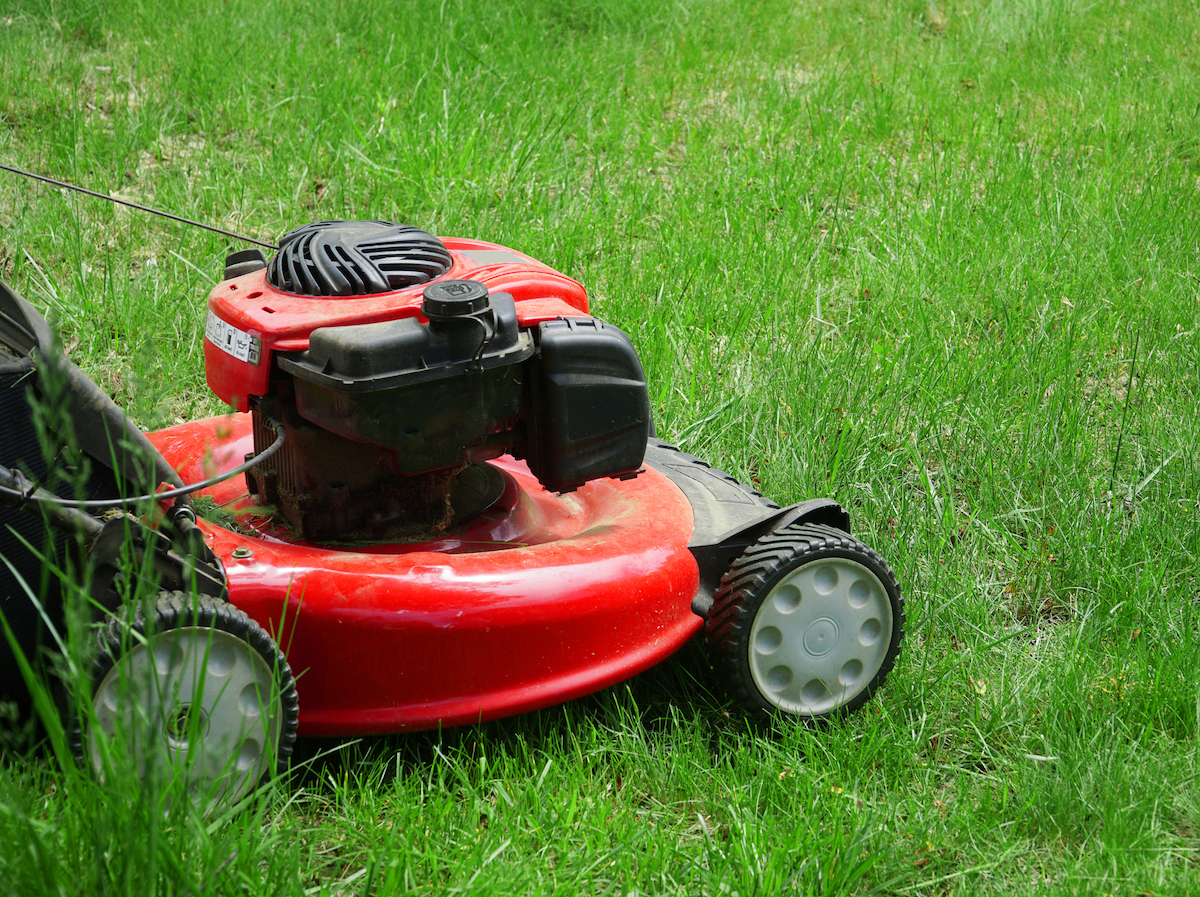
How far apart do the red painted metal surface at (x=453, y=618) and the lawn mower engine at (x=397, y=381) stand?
0.10 meters

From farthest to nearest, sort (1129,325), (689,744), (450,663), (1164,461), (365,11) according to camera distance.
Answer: (365,11), (1129,325), (1164,461), (689,744), (450,663)

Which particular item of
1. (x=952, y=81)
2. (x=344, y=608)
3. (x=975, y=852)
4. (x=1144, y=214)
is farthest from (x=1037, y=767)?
(x=952, y=81)

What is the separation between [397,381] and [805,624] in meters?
0.78

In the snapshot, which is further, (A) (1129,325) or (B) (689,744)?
(A) (1129,325)

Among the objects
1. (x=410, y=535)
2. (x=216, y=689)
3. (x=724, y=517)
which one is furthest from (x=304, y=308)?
(x=724, y=517)

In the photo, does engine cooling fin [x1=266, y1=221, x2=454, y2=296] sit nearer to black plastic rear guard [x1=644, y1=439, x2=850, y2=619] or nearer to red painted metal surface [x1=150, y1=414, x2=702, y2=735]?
red painted metal surface [x1=150, y1=414, x2=702, y2=735]

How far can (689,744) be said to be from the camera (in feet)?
6.18

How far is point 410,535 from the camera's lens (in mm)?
1970

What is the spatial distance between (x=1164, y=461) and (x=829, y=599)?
1.14 meters

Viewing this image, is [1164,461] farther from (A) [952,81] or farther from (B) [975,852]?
(A) [952,81]

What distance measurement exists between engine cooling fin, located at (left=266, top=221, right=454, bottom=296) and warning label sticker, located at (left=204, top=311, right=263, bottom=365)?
0.11m

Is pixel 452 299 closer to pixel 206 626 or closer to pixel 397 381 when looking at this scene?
pixel 397 381

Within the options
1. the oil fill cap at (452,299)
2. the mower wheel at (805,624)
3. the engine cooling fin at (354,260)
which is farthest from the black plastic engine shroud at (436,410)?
the mower wheel at (805,624)

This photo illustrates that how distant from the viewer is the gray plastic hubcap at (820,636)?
1.87 metres
